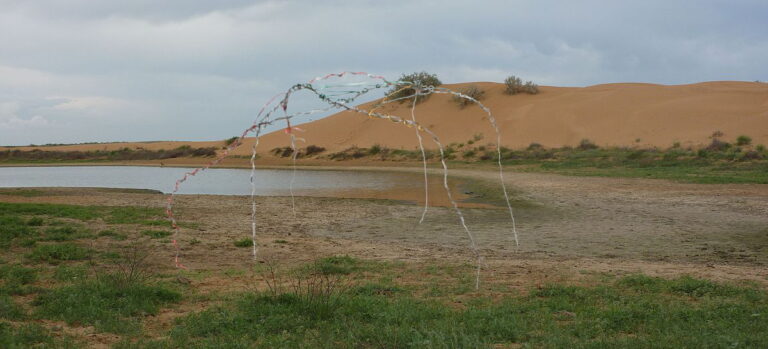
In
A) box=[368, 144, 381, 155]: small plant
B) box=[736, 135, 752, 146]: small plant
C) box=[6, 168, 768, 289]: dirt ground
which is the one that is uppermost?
box=[736, 135, 752, 146]: small plant

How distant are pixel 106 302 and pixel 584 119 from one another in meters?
40.0

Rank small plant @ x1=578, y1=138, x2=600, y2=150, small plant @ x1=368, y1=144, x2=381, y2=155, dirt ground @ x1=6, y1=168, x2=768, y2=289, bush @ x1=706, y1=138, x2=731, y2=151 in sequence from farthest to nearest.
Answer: small plant @ x1=368, y1=144, x2=381, y2=155, small plant @ x1=578, y1=138, x2=600, y2=150, bush @ x1=706, y1=138, x2=731, y2=151, dirt ground @ x1=6, y1=168, x2=768, y2=289

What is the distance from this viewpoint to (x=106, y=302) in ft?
19.1

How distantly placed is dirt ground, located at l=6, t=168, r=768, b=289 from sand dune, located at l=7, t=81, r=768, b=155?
16.6 meters

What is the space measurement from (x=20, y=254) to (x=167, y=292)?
3.50 meters

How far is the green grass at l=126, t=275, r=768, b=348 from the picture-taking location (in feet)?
15.5

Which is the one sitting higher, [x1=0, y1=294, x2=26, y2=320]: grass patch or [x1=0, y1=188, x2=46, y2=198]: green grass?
[x1=0, y1=188, x2=46, y2=198]: green grass

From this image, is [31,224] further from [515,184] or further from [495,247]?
[515,184]

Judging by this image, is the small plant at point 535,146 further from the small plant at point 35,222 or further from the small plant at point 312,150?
the small plant at point 35,222

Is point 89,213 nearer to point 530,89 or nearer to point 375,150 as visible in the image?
point 375,150

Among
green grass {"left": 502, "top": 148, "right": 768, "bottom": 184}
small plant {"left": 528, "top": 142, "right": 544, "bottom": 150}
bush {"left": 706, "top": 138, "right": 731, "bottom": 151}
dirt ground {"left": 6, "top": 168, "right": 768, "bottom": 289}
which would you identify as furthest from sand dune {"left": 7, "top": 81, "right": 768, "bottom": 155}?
dirt ground {"left": 6, "top": 168, "right": 768, "bottom": 289}

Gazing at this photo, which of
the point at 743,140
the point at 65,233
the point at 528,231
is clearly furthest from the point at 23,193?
the point at 743,140

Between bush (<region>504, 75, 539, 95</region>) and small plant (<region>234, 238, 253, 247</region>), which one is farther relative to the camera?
bush (<region>504, 75, 539, 95</region>)

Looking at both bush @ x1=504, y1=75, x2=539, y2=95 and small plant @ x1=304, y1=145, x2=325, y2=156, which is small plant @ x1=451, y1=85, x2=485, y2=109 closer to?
bush @ x1=504, y1=75, x2=539, y2=95
